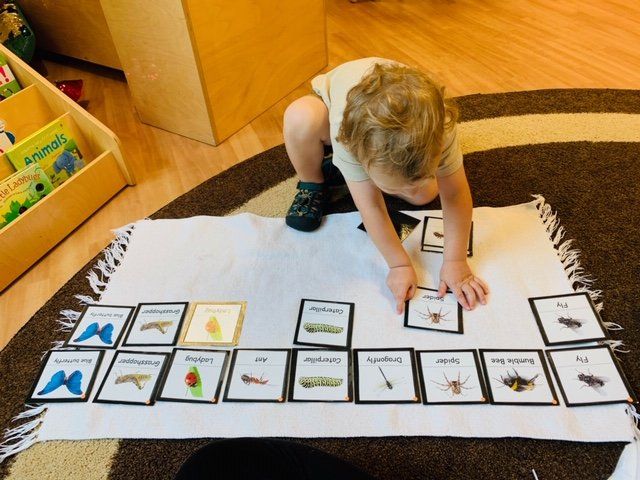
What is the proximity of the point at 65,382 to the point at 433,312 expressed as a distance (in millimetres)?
710

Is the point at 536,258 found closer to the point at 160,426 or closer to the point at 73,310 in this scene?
the point at 160,426

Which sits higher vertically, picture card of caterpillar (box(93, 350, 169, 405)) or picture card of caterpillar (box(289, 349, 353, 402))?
picture card of caterpillar (box(289, 349, 353, 402))

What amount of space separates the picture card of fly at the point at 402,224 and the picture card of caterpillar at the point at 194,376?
0.45m

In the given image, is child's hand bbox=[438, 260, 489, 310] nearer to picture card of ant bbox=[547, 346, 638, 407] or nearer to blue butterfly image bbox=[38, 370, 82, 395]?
picture card of ant bbox=[547, 346, 638, 407]

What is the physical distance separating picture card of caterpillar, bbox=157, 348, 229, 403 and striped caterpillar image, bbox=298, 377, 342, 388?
5.9 inches

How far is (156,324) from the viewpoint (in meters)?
0.96

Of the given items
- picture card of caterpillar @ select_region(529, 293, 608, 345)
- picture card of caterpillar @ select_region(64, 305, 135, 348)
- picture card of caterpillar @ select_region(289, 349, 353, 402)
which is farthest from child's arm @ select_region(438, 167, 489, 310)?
picture card of caterpillar @ select_region(64, 305, 135, 348)

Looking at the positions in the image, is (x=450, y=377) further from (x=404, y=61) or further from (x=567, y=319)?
(x=404, y=61)

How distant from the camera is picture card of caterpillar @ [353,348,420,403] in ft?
2.68

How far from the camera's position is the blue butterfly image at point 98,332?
0.95m

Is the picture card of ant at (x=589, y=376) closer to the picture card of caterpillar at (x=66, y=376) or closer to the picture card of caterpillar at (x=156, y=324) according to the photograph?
the picture card of caterpillar at (x=156, y=324)

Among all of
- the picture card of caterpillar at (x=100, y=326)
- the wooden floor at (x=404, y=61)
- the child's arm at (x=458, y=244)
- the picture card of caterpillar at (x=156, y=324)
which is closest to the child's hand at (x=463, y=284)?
the child's arm at (x=458, y=244)

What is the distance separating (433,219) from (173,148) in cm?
88

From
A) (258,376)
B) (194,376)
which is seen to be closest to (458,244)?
(258,376)
